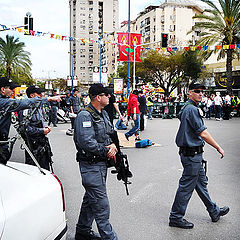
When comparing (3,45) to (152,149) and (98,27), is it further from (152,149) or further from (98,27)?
(98,27)

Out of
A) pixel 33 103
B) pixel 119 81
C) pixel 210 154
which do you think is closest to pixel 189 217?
pixel 33 103

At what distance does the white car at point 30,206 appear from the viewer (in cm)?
216

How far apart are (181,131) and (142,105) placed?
33.9 feet

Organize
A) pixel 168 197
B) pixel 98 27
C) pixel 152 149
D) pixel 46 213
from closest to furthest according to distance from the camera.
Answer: pixel 46 213
pixel 168 197
pixel 152 149
pixel 98 27

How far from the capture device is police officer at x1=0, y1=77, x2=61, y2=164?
155 inches

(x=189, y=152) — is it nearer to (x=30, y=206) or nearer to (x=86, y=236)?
(x=86, y=236)

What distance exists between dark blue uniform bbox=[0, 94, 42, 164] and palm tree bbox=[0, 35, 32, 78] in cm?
3713

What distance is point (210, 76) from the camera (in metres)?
45.4

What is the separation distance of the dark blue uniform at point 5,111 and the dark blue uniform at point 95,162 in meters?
0.82

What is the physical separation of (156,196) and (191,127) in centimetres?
176

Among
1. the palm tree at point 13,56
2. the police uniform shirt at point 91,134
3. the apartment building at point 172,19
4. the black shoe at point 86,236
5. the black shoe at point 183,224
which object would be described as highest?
the apartment building at point 172,19

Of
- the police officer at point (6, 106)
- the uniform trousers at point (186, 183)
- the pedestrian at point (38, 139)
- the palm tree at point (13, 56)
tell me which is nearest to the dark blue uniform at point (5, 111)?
the police officer at point (6, 106)

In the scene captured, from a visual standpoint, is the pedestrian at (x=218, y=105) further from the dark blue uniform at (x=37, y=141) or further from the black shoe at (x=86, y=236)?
the black shoe at (x=86, y=236)

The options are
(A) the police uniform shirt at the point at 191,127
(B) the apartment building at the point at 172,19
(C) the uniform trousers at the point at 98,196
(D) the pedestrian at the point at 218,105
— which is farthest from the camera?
(B) the apartment building at the point at 172,19
